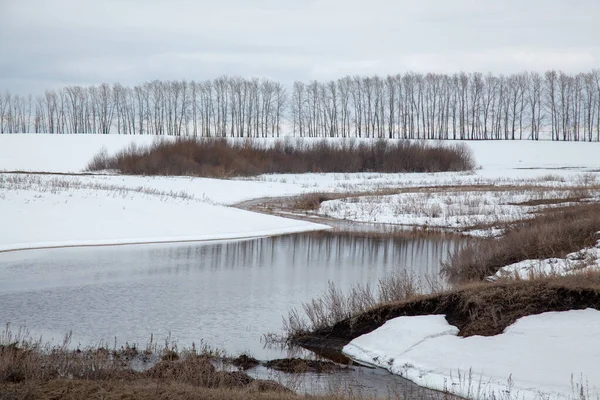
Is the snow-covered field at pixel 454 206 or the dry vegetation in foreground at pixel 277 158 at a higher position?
the dry vegetation in foreground at pixel 277 158

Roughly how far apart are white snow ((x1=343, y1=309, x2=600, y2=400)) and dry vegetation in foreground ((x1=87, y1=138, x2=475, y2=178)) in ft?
146

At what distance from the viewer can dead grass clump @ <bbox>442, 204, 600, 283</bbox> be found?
16.2m

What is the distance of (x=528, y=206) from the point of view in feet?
103

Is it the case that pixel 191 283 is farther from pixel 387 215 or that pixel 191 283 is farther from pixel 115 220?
pixel 387 215

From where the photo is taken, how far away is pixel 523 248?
1688 cm

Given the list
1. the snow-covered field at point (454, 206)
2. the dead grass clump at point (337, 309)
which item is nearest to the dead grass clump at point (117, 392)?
the dead grass clump at point (337, 309)

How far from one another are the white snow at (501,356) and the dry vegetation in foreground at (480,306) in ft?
0.81

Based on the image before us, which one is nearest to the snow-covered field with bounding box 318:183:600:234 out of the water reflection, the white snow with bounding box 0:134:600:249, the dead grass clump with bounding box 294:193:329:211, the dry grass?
the white snow with bounding box 0:134:600:249

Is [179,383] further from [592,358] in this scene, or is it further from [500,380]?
[592,358]

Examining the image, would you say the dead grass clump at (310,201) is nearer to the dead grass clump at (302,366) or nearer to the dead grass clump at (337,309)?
the dead grass clump at (337,309)

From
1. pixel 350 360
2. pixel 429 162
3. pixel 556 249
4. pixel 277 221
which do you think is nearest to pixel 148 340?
pixel 350 360

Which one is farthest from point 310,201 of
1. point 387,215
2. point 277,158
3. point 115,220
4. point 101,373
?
point 101,373

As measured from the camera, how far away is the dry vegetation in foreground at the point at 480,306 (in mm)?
10227

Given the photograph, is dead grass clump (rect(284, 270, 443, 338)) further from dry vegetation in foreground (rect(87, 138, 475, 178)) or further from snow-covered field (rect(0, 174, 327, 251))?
dry vegetation in foreground (rect(87, 138, 475, 178))
